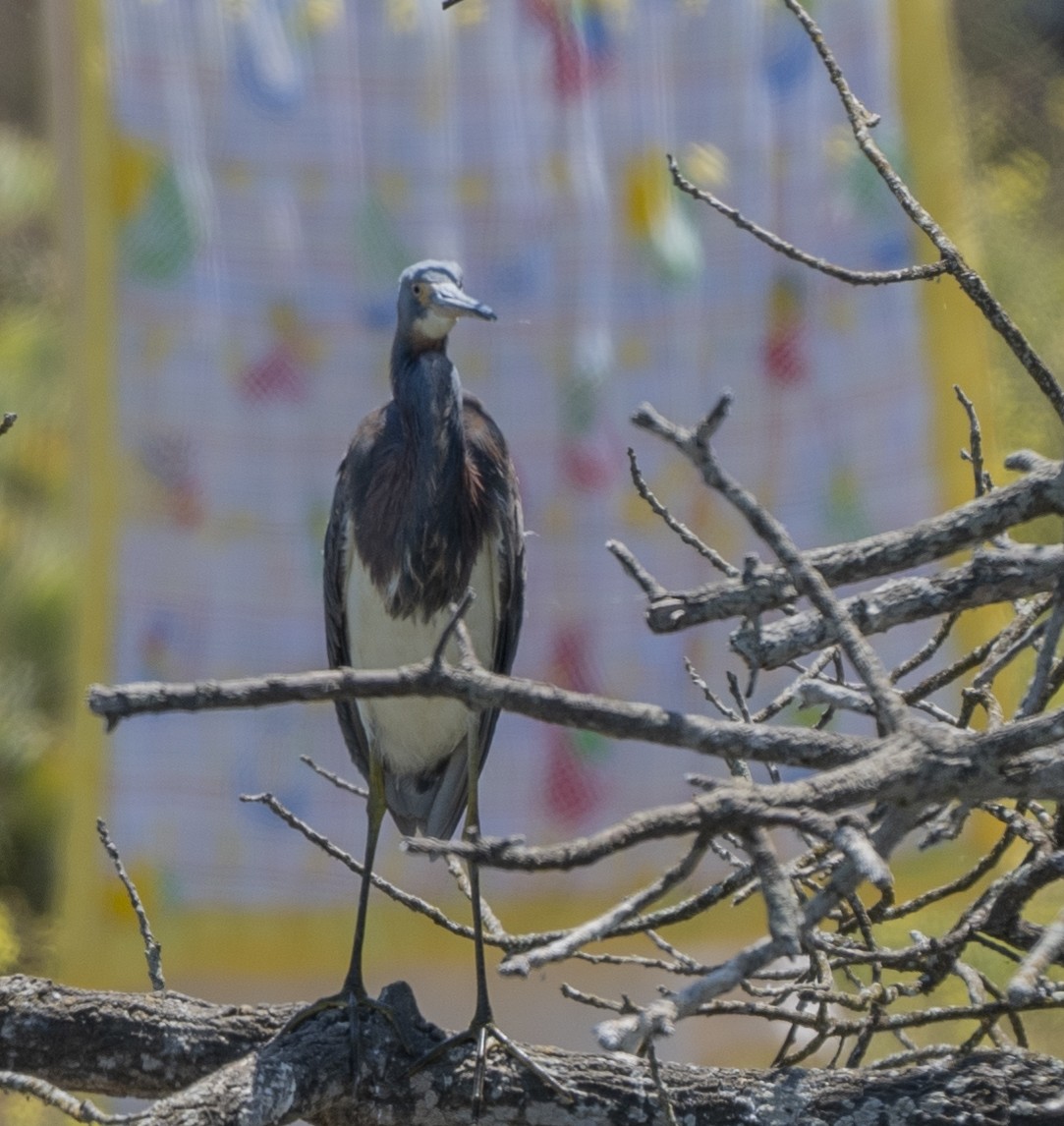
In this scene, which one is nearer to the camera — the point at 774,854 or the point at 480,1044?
the point at 774,854

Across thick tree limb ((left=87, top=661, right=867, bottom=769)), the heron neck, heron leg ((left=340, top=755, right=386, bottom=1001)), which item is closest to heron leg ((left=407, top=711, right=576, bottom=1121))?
heron leg ((left=340, top=755, right=386, bottom=1001))

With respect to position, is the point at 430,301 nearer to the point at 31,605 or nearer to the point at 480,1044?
the point at 480,1044

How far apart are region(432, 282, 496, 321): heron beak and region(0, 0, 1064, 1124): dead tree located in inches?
20.1

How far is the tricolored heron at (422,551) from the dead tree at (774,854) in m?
0.44

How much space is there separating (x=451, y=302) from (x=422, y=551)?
0.27m

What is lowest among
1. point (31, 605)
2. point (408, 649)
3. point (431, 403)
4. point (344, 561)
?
point (408, 649)

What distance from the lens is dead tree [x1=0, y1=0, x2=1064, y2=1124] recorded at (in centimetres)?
69

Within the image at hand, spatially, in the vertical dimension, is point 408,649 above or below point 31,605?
below

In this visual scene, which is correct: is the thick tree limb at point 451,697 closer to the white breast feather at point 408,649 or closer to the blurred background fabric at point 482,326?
the white breast feather at point 408,649

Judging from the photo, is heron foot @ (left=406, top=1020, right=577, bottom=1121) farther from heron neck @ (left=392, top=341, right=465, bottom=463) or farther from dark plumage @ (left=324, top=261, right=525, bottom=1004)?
heron neck @ (left=392, top=341, right=465, bottom=463)

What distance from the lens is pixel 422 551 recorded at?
6.08ft

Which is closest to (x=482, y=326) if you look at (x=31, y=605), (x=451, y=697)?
(x=451, y=697)

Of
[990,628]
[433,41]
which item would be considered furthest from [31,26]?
[990,628]

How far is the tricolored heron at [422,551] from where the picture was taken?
186cm
